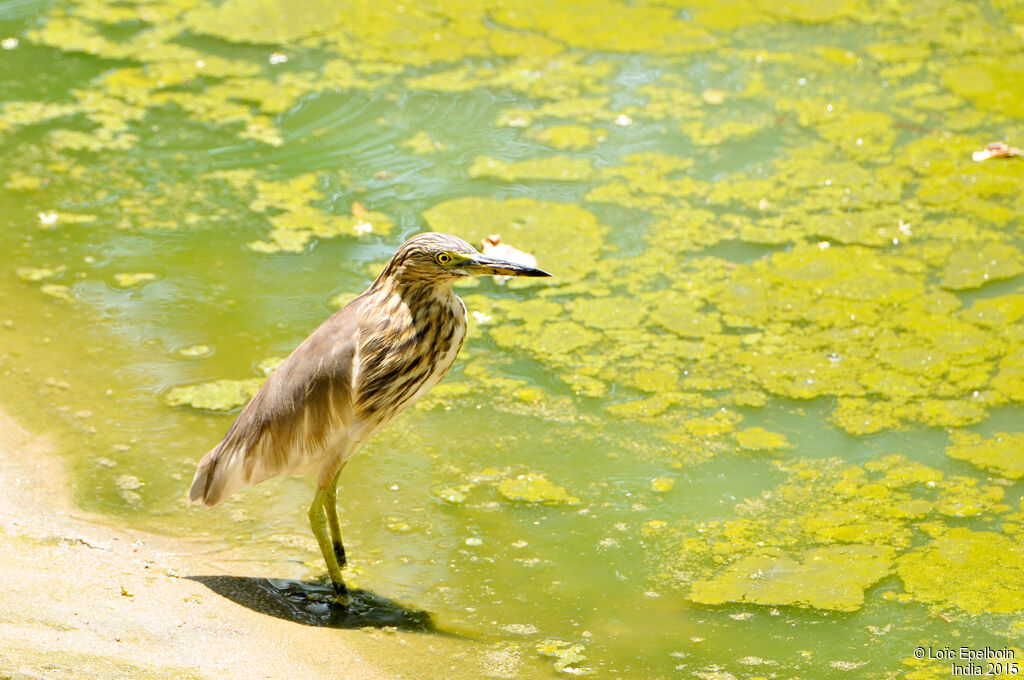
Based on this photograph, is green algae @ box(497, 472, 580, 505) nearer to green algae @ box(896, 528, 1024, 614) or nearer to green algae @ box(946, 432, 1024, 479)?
green algae @ box(896, 528, 1024, 614)

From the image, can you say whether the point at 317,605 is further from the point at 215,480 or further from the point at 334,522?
the point at 215,480

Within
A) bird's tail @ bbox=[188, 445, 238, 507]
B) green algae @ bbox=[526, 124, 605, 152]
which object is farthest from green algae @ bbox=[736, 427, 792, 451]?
green algae @ bbox=[526, 124, 605, 152]

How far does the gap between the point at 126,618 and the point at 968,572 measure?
2.72 m

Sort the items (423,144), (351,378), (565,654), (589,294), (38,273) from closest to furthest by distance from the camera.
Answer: (565,654) → (351,378) → (589,294) → (38,273) → (423,144)

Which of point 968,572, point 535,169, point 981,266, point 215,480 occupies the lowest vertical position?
point 968,572

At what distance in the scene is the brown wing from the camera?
3.95 meters

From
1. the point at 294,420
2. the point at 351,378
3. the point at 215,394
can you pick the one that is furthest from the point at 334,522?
the point at 215,394

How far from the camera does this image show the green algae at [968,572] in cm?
391

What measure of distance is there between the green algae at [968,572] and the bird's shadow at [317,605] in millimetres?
1634

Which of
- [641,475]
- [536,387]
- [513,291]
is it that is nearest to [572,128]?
[513,291]

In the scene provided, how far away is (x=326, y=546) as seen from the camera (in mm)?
3941

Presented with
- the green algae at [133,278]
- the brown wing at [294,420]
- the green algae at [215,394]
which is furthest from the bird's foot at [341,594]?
the green algae at [133,278]

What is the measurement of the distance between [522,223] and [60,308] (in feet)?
7.64

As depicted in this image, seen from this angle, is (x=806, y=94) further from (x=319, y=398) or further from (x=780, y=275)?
(x=319, y=398)
